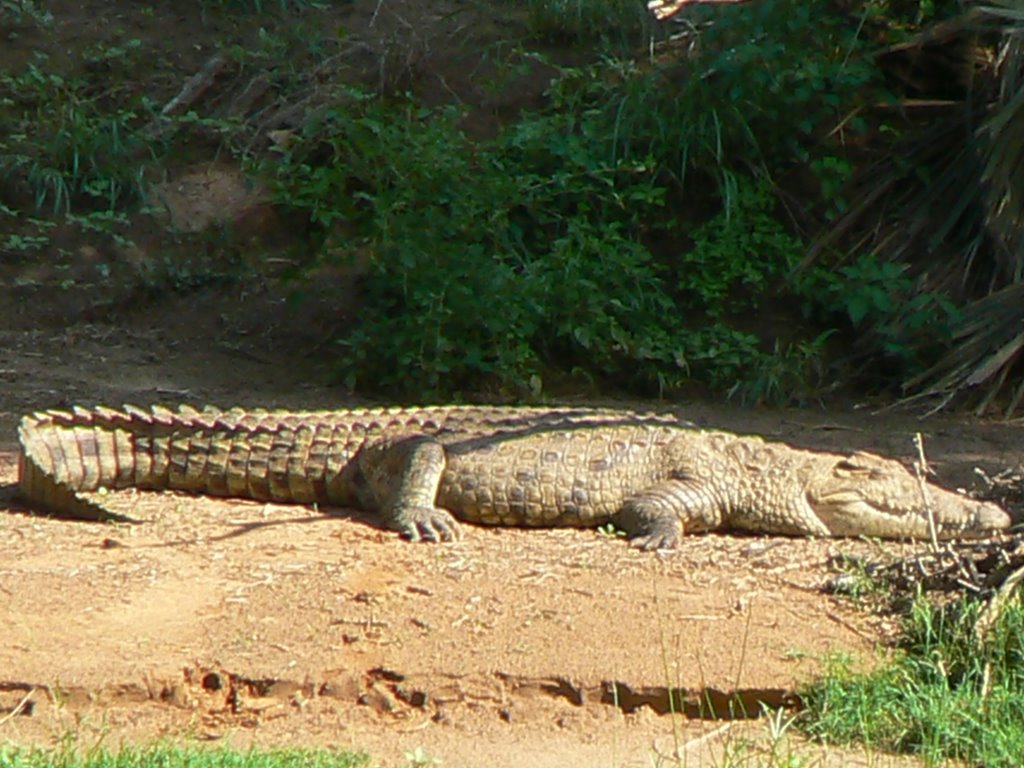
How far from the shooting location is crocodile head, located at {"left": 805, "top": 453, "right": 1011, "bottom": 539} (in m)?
6.31

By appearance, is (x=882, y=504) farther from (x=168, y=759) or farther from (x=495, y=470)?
(x=168, y=759)

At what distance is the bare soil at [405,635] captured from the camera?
4.76 meters

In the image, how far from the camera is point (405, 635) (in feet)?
17.0

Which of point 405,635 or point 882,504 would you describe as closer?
point 405,635

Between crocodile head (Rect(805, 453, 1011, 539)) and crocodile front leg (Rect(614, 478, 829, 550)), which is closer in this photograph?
crocodile head (Rect(805, 453, 1011, 539))

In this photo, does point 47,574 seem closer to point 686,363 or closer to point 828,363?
point 686,363

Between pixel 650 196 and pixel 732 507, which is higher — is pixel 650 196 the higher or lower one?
the higher one

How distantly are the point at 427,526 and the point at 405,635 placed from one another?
1145 mm

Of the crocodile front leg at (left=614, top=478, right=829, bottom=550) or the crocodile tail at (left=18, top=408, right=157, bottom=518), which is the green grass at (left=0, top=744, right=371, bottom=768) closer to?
the crocodile tail at (left=18, top=408, right=157, bottom=518)

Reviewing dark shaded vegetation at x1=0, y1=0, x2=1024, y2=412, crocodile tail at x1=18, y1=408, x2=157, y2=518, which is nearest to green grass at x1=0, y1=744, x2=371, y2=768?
crocodile tail at x1=18, y1=408, x2=157, y2=518

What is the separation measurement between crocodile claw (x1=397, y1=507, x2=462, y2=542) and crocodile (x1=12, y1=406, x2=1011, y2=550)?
0.09ft

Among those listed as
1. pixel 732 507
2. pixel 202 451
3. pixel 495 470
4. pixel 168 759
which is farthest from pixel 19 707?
pixel 732 507

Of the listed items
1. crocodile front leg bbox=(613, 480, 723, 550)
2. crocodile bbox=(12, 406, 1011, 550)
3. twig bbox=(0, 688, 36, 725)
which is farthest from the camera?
crocodile bbox=(12, 406, 1011, 550)

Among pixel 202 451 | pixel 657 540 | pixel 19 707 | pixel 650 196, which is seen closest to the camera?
pixel 19 707
